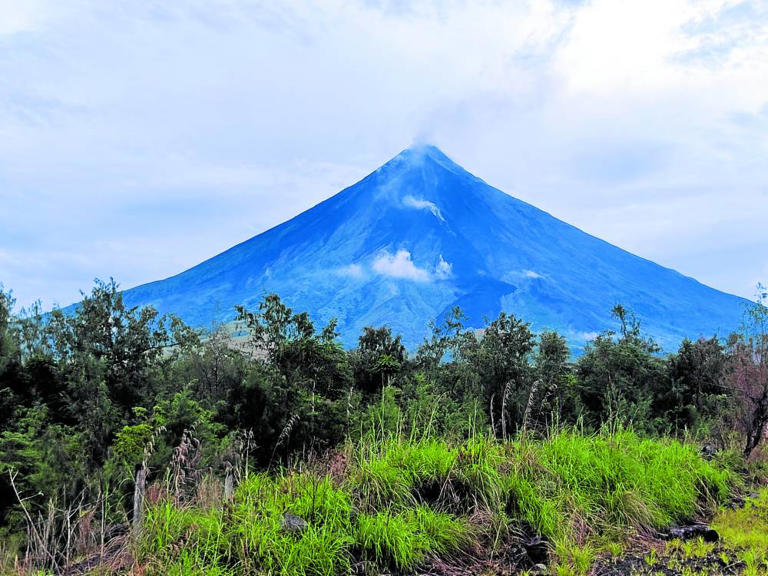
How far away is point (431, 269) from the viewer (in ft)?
452

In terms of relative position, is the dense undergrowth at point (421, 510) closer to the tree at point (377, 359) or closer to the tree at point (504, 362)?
the tree at point (504, 362)

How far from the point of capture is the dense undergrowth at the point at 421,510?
407 cm

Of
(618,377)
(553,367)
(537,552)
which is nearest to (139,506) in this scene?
(537,552)

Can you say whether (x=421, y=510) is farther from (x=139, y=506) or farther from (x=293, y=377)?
(x=293, y=377)

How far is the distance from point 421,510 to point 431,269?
133 metres

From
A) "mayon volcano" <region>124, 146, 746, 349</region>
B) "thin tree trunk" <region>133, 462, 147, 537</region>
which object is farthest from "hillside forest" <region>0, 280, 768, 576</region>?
"mayon volcano" <region>124, 146, 746, 349</region>

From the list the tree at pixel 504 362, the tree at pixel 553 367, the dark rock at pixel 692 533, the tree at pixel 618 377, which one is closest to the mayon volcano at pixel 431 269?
the tree at pixel 618 377

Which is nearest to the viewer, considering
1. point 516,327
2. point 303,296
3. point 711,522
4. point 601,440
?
point 711,522

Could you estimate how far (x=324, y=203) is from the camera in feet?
449

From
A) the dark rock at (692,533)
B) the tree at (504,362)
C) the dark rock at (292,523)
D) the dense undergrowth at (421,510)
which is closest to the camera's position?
the dense undergrowth at (421,510)

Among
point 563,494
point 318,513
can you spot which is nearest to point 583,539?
point 563,494

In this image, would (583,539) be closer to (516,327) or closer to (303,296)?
(516,327)

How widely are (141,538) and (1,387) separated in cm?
525

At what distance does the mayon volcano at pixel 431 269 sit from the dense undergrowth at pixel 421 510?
11093 cm
